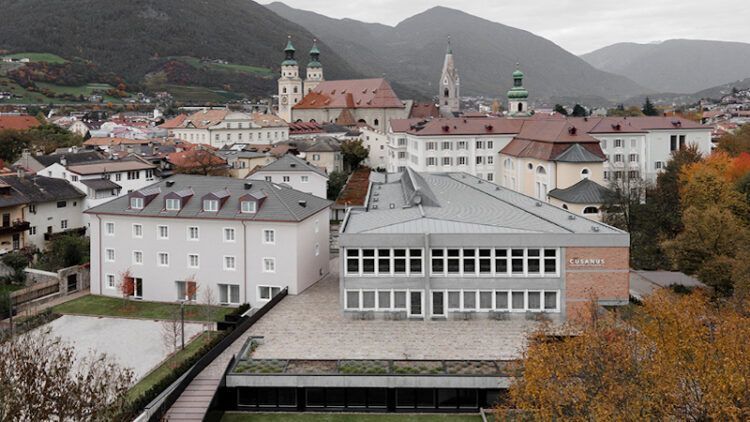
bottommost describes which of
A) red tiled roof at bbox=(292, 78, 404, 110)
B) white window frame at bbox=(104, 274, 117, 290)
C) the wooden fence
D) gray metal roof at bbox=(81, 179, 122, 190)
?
the wooden fence

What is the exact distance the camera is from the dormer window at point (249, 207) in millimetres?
38031

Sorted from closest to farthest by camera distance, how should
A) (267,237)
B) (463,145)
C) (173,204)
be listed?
(267,237)
(173,204)
(463,145)

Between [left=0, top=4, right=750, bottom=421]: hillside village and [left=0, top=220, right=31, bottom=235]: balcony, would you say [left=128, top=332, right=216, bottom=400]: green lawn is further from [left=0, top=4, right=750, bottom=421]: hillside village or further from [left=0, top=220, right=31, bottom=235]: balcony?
[left=0, top=220, right=31, bottom=235]: balcony

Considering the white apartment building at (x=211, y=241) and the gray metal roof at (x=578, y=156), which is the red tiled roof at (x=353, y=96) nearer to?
the gray metal roof at (x=578, y=156)

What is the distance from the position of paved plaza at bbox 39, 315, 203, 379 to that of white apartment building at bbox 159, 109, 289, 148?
6140 cm

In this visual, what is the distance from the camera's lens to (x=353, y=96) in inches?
4751

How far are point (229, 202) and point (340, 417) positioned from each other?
1770cm

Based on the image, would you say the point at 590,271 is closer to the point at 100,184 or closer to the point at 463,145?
the point at 100,184

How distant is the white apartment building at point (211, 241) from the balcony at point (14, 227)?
8756mm

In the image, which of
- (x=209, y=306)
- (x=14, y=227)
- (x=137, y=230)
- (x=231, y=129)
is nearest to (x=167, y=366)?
(x=209, y=306)

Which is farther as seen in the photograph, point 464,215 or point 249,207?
point 249,207

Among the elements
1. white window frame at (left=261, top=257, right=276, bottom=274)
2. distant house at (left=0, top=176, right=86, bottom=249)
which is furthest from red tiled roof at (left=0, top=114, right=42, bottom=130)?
white window frame at (left=261, top=257, right=276, bottom=274)

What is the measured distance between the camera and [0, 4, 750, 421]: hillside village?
66.8 ft

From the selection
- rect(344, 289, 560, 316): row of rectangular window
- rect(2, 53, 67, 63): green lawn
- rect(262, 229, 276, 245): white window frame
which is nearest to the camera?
rect(344, 289, 560, 316): row of rectangular window
